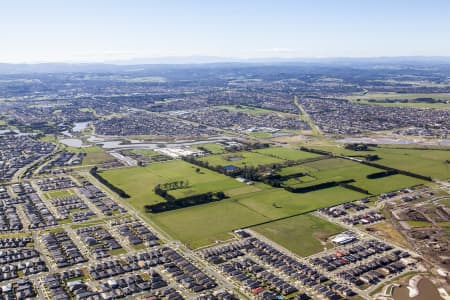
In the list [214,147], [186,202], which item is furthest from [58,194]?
[214,147]

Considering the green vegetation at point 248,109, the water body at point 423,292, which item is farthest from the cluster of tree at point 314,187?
the green vegetation at point 248,109

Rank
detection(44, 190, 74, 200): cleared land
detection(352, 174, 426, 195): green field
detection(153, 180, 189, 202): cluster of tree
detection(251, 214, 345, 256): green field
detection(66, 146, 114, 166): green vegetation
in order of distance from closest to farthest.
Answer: detection(251, 214, 345, 256): green field → detection(153, 180, 189, 202): cluster of tree → detection(44, 190, 74, 200): cleared land → detection(352, 174, 426, 195): green field → detection(66, 146, 114, 166): green vegetation

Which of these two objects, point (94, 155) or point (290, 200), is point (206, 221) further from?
point (94, 155)

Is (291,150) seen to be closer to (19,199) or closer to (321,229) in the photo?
(321,229)

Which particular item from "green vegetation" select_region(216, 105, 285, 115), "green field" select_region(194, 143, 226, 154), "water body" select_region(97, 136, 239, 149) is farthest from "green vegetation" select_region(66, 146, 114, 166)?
"green vegetation" select_region(216, 105, 285, 115)

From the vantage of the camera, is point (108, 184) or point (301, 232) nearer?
point (301, 232)

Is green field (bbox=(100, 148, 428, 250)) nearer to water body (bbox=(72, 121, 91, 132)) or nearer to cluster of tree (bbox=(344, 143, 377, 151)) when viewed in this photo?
cluster of tree (bbox=(344, 143, 377, 151))
